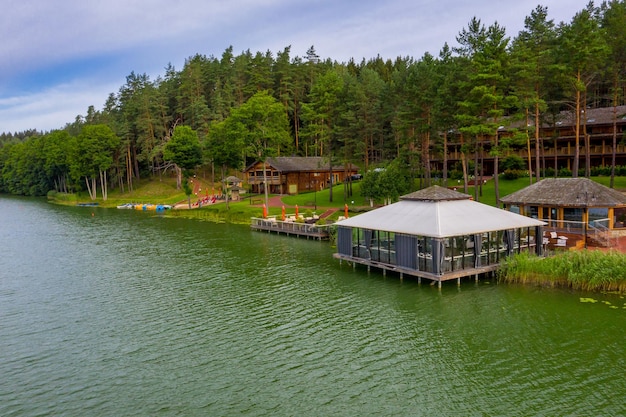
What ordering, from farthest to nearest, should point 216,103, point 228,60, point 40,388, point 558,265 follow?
1. point 228,60
2. point 216,103
3. point 558,265
4. point 40,388

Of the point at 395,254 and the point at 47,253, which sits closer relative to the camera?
the point at 395,254

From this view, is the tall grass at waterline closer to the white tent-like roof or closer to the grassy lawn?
the white tent-like roof

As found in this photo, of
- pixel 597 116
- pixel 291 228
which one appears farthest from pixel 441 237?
pixel 597 116

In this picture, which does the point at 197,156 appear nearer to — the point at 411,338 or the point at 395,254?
the point at 395,254

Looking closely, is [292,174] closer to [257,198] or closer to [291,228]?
[257,198]

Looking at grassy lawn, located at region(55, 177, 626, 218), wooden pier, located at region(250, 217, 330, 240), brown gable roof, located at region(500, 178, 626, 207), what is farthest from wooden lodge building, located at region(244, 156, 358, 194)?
brown gable roof, located at region(500, 178, 626, 207)

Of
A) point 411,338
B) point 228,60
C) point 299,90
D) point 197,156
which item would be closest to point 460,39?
point 411,338
